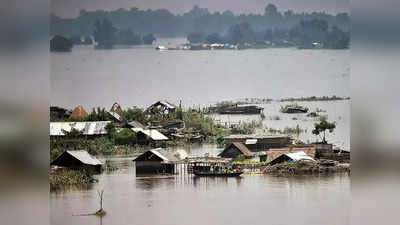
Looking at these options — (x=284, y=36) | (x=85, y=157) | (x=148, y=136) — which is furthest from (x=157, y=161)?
(x=284, y=36)

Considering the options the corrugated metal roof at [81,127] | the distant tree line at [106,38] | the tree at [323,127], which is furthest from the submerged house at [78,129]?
the tree at [323,127]

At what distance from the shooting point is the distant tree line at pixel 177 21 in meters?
5.04

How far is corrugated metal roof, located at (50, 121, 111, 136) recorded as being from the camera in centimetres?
505

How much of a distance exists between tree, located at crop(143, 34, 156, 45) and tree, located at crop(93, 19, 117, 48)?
8.3 inches

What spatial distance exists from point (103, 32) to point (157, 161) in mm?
954

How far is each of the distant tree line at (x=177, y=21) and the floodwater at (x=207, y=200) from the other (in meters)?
0.92

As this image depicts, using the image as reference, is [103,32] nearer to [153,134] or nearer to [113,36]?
[113,36]

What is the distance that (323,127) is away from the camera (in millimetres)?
5016

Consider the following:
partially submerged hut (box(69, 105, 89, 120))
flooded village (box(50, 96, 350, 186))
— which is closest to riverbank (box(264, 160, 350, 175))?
flooded village (box(50, 96, 350, 186))

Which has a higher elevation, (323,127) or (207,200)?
(323,127)

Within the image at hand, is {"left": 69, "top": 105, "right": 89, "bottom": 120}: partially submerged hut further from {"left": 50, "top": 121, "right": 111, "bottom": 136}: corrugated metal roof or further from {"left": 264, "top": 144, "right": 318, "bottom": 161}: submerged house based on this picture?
{"left": 264, "top": 144, "right": 318, "bottom": 161}: submerged house

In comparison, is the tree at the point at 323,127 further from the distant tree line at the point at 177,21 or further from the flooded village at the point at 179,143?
the distant tree line at the point at 177,21
